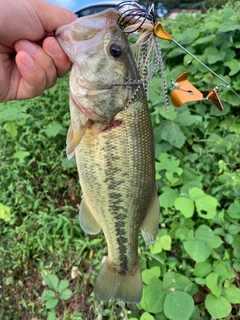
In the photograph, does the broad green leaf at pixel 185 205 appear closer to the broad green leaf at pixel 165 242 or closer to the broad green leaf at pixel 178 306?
the broad green leaf at pixel 165 242

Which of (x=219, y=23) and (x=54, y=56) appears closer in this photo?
(x=54, y=56)

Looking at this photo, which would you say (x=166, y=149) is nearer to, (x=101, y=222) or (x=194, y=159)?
(x=194, y=159)

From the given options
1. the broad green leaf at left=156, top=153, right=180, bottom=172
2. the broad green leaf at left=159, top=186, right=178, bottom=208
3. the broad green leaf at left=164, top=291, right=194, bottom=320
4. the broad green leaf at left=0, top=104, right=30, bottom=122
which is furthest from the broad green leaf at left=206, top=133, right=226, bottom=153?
the broad green leaf at left=0, top=104, right=30, bottom=122

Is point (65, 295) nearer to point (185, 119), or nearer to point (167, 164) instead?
point (167, 164)

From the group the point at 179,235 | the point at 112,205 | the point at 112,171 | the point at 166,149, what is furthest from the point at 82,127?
the point at 166,149

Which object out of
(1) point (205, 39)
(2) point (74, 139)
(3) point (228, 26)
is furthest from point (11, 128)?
(3) point (228, 26)

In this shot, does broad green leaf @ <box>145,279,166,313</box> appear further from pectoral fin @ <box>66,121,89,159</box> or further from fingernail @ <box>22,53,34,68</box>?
fingernail @ <box>22,53,34,68</box>
